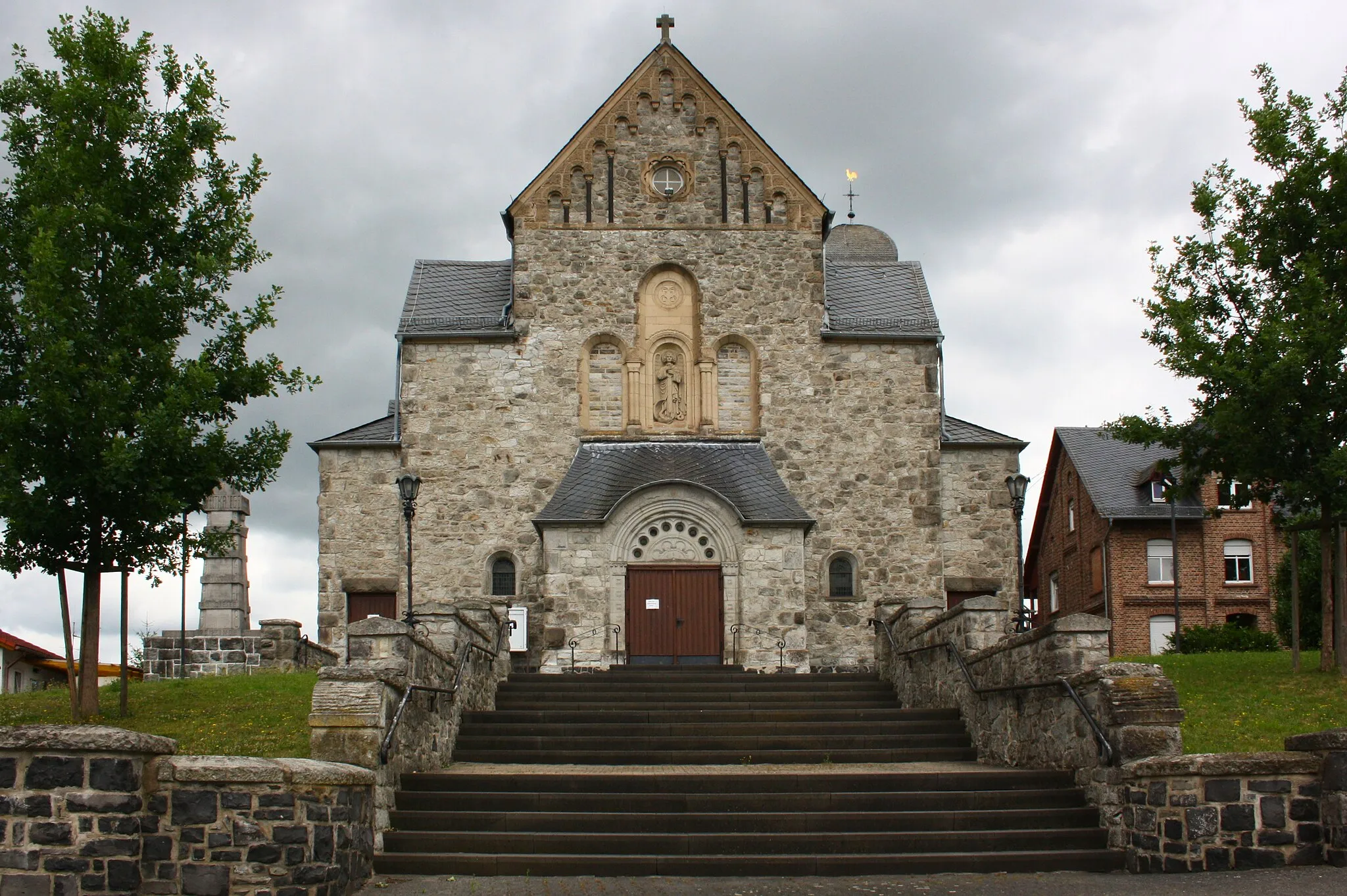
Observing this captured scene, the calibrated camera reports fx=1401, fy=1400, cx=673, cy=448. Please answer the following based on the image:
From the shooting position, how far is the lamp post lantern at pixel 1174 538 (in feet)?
75.5

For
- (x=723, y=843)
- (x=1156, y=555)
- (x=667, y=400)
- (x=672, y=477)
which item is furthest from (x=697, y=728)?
(x=1156, y=555)

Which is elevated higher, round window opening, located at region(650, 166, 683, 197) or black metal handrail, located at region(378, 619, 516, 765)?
round window opening, located at region(650, 166, 683, 197)

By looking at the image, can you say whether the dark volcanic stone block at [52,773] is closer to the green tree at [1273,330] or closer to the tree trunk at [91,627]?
the tree trunk at [91,627]

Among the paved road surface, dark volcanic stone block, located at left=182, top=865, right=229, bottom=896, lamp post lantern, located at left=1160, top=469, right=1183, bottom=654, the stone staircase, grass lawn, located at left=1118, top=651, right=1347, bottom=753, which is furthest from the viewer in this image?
lamp post lantern, located at left=1160, top=469, right=1183, bottom=654

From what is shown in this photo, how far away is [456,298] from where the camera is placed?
2850 cm

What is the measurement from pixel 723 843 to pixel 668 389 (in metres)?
15.4

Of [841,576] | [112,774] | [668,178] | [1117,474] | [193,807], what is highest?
[668,178]

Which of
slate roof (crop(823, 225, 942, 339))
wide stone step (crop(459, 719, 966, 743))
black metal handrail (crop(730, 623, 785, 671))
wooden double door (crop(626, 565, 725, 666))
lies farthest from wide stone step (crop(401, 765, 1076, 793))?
slate roof (crop(823, 225, 942, 339))

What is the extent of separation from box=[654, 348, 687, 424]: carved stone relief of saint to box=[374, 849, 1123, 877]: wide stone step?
15501mm

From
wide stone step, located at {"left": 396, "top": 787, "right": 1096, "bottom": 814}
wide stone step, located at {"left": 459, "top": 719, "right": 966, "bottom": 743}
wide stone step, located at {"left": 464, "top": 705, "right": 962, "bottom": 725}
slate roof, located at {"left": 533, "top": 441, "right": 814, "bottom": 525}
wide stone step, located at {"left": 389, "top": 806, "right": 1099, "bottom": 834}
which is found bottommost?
wide stone step, located at {"left": 389, "top": 806, "right": 1099, "bottom": 834}

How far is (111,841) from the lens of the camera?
9992mm

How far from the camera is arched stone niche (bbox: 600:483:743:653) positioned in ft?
80.4

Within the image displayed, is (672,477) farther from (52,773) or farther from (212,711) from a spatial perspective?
(52,773)

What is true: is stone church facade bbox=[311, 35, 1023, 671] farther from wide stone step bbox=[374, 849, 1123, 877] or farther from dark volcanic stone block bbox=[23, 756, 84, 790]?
dark volcanic stone block bbox=[23, 756, 84, 790]
